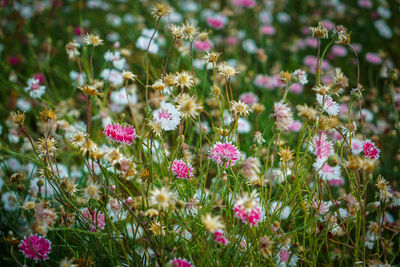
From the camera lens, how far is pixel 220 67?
27.7 inches

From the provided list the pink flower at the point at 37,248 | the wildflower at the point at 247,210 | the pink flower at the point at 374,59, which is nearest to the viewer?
the wildflower at the point at 247,210

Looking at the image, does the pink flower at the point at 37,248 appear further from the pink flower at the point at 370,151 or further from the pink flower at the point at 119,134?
the pink flower at the point at 370,151

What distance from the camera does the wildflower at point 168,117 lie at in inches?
25.6

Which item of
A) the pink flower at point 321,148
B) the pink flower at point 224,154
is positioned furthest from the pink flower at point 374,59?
the pink flower at point 224,154

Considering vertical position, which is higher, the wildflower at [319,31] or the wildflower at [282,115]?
the wildflower at [319,31]

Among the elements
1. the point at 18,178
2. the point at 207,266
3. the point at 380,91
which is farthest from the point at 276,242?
the point at 380,91

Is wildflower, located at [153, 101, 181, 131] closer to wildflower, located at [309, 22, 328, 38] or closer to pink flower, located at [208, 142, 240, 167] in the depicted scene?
pink flower, located at [208, 142, 240, 167]

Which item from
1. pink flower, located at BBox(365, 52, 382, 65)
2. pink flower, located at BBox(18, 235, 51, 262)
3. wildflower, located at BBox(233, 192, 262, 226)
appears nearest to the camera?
wildflower, located at BBox(233, 192, 262, 226)

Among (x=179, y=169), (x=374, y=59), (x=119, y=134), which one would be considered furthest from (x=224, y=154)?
(x=374, y=59)

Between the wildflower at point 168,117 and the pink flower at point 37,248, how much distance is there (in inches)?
12.9

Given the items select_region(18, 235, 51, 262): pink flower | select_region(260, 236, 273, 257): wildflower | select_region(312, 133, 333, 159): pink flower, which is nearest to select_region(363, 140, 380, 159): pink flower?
select_region(312, 133, 333, 159): pink flower

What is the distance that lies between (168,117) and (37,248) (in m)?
0.37

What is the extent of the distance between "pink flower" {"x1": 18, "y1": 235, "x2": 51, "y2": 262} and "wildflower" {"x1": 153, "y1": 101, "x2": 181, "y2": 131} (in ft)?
1.08

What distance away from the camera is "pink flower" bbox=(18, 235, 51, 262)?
2.02 feet
